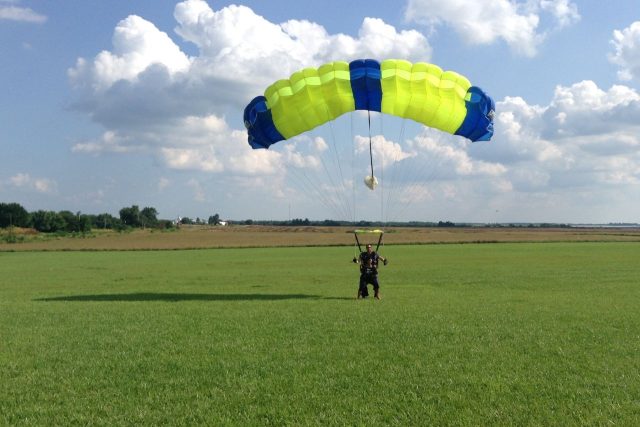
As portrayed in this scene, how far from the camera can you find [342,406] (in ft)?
24.2

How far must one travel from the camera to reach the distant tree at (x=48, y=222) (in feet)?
534

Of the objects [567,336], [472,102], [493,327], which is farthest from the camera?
[472,102]

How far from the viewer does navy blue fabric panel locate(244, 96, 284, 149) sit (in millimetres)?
19438

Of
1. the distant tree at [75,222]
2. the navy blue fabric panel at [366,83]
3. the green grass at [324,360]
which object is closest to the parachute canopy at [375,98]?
the navy blue fabric panel at [366,83]

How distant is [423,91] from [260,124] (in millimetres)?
5607

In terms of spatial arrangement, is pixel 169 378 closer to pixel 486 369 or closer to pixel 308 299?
pixel 486 369

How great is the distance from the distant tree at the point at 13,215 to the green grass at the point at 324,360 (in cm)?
15696

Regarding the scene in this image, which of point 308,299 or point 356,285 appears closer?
point 308,299

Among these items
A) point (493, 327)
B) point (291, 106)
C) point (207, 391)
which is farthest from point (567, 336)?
point (291, 106)

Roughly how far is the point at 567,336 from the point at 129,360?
28.4ft

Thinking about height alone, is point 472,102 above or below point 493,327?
above

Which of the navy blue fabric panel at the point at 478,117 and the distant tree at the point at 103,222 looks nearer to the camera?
the navy blue fabric panel at the point at 478,117

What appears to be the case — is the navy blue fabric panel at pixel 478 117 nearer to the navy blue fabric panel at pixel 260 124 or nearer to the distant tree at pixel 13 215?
the navy blue fabric panel at pixel 260 124

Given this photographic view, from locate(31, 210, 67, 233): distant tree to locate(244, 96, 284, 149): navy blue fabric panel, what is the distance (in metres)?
159
